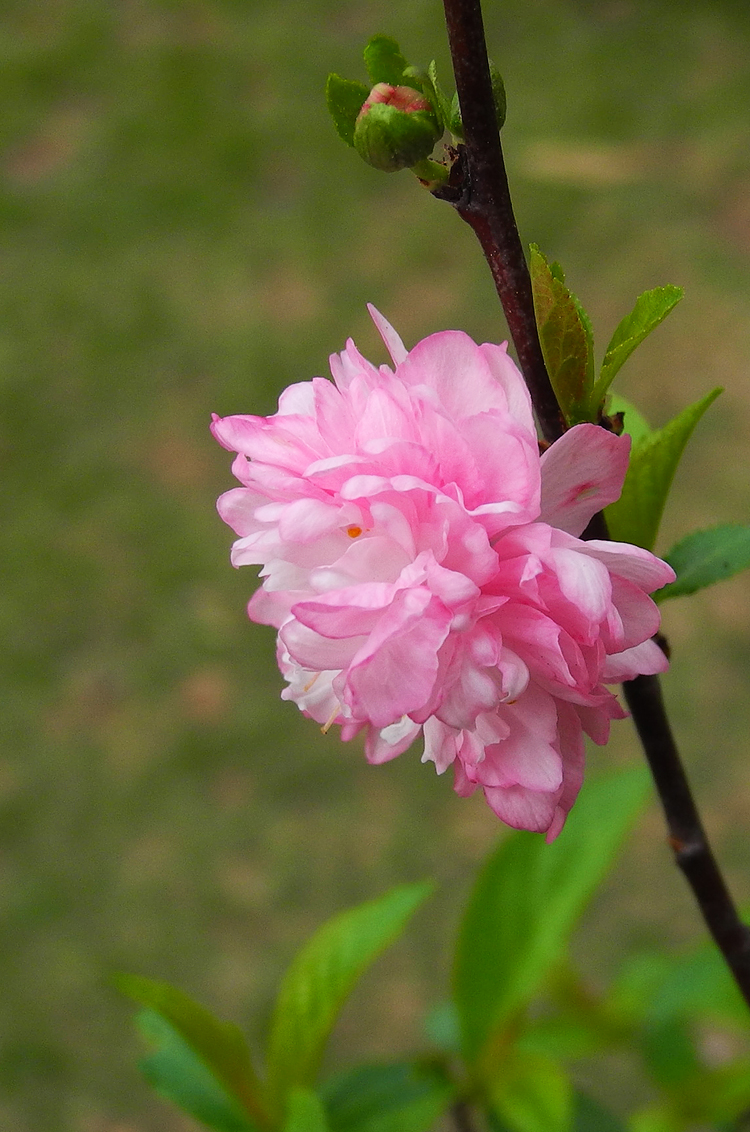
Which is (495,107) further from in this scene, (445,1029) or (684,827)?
(445,1029)

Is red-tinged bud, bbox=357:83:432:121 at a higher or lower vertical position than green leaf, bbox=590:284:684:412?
higher

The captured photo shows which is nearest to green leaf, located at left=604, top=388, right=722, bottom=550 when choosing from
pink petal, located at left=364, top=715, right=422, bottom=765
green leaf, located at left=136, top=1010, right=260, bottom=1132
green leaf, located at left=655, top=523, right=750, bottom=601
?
green leaf, located at left=655, top=523, right=750, bottom=601

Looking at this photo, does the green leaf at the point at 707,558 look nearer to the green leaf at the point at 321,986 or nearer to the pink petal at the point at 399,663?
the pink petal at the point at 399,663

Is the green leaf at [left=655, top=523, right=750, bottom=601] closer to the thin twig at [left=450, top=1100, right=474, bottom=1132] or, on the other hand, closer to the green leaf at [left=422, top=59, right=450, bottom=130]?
the green leaf at [left=422, top=59, right=450, bottom=130]

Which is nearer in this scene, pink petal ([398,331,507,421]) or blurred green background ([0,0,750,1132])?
pink petal ([398,331,507,421])

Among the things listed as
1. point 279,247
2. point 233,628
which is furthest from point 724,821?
point 279,247

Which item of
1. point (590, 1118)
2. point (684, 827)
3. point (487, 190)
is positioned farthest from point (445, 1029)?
point (487, 190)

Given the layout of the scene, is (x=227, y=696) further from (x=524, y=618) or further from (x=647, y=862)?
(x=524, y=618)
